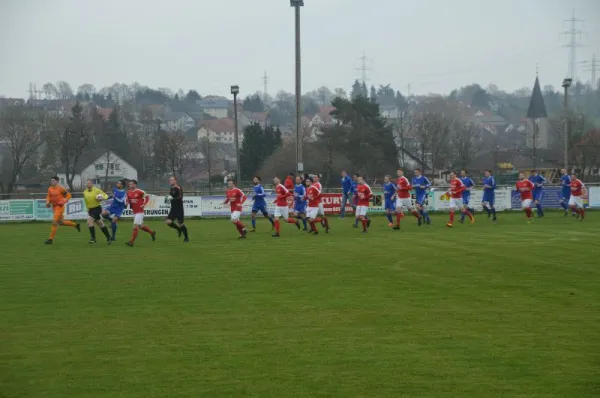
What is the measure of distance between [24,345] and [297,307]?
3987 mm

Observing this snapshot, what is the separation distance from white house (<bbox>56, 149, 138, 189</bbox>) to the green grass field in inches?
2177

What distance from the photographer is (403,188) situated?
29141 mm

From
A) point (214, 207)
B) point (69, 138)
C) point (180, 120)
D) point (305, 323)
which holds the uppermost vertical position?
point (180, 120)

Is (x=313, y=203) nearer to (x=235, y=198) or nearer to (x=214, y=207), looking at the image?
(x=235, y=198)

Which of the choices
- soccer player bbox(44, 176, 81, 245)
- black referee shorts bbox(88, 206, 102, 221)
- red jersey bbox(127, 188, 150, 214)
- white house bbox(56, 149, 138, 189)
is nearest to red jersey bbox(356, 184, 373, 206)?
red jersey bbox(127, 188, 150, 214)

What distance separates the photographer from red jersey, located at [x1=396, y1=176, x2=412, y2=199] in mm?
29047

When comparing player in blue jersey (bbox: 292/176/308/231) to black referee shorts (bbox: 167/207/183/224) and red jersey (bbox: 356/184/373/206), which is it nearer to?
red jersey (bbox: 356/184/373/206)

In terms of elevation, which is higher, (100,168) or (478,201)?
(100,168)

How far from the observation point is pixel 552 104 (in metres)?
176

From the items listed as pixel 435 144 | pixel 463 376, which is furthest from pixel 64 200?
pixel 435 144

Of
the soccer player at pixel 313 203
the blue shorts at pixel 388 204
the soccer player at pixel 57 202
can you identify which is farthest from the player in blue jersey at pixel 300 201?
the soccer player at pixel 57 202

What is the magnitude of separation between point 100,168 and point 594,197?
157 feet

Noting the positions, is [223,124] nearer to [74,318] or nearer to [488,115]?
[488,115]

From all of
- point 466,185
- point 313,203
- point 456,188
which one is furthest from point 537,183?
A: point 313,203
